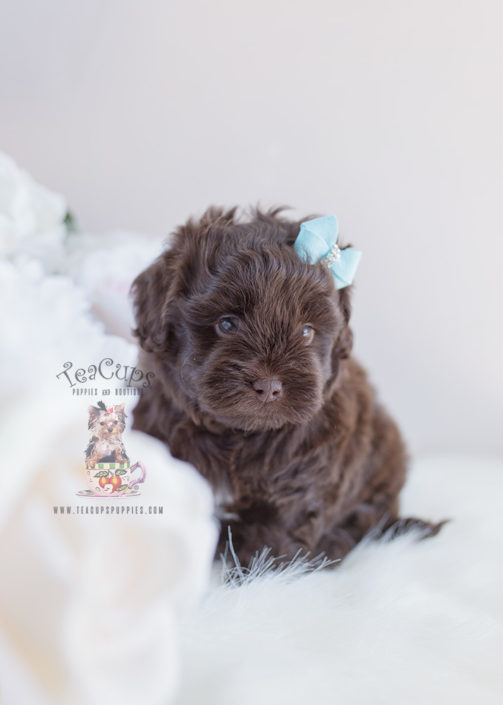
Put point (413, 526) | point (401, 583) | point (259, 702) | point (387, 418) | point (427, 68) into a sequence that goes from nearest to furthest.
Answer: point (259, 702)
point (401, 583)
point (413, 526)
point (387, 418)
point (427, 68)

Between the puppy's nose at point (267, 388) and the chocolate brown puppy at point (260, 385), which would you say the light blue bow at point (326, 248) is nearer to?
the chocolate brown puppy at point (260, 385)

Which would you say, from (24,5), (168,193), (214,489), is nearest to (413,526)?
(214,489)

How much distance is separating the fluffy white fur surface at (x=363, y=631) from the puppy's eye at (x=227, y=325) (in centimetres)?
56

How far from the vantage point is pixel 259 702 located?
0.92 metres

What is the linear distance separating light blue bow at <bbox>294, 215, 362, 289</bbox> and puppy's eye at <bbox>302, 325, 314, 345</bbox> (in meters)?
0.15

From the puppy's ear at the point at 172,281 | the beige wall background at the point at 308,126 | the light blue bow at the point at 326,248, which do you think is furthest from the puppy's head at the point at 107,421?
the beige wall background at the point at 308,126

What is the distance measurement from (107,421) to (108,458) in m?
0.07

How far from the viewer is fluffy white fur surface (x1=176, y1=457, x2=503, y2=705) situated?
3.27 feet

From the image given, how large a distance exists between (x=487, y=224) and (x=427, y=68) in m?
0.64

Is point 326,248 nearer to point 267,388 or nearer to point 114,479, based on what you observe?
point 267,388

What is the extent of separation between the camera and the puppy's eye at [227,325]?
1358 millimetres

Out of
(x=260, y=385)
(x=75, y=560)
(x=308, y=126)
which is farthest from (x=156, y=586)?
(x=308, y=126)

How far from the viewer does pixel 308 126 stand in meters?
2.35

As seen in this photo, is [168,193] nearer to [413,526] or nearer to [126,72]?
[126,72]
